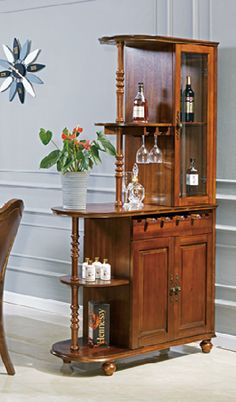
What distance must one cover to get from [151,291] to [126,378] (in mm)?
480

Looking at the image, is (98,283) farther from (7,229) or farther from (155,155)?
(155,155)

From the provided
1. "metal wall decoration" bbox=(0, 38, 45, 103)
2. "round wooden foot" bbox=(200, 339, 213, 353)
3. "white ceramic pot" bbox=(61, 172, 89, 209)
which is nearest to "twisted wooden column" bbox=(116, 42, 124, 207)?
"white ceramic pot" bbox=(61, 172, 89, 209)

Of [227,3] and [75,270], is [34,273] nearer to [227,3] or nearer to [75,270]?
[75,270]

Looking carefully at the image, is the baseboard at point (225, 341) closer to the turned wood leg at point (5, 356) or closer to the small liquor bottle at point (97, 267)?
the small liquor bottle at point (97, 267)

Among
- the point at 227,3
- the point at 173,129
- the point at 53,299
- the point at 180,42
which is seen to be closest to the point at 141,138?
the point at 173,129

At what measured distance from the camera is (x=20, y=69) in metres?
6.06

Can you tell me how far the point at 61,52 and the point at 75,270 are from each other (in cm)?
190

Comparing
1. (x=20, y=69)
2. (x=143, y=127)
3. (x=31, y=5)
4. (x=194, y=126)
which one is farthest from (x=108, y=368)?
(x=31, y=5)

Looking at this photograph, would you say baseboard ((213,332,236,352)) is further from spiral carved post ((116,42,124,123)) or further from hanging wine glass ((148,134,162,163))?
spiral carved post ((116,42,124,123))

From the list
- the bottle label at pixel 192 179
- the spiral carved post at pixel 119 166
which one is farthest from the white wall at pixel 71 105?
the spiral carved post at pixel 119 166

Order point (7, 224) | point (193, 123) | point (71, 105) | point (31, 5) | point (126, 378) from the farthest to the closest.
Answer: point (31, 5) → point (71, 105) → point (193, 123) → point (126, 378) → point (7, 224)

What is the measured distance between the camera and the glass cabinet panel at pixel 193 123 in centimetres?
469

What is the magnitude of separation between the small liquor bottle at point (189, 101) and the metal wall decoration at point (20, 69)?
155 centimetres

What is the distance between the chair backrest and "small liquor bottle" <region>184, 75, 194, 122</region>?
106cm
